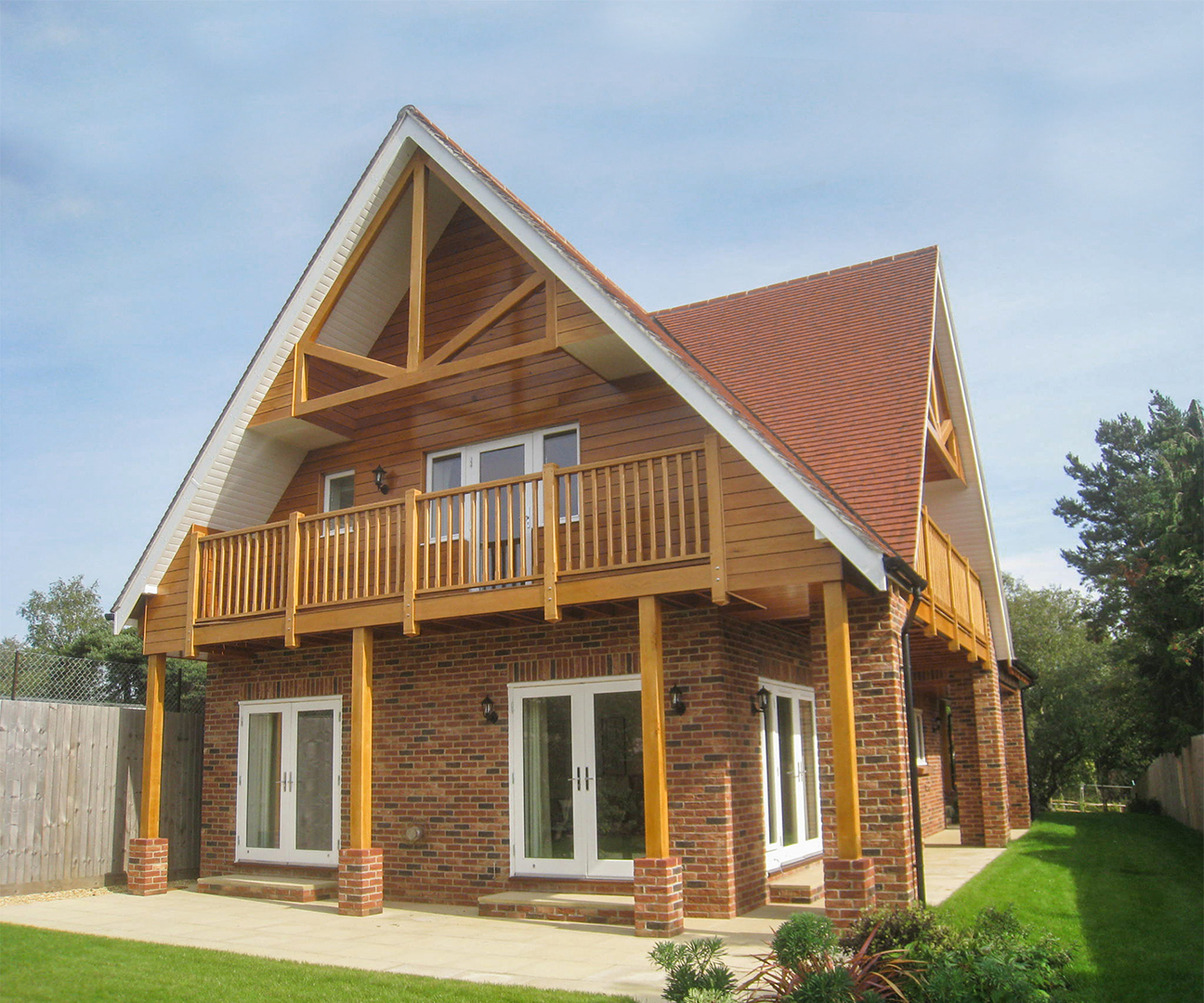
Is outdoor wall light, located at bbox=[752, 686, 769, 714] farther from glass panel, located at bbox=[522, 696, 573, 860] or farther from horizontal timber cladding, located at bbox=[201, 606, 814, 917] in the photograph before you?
glass panel, located at bbox=[522, 696, 573, 860]

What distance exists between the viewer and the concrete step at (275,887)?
39.4ft

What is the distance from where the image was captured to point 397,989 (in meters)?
7.11

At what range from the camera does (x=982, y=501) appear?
16344mm

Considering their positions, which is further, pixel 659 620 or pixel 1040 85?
pixel 659 620

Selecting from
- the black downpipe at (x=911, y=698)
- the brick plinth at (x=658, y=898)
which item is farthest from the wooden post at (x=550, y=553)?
the black downpipe at (x=911, y=698)

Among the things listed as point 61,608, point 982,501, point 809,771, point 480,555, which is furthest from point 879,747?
point 61,608

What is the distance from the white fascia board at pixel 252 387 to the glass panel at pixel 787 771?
7.40 m

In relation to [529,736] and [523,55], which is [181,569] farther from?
[523,55]

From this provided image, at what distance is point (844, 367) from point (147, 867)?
34.4ft

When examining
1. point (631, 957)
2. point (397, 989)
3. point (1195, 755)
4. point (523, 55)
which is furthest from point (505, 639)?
point (1195, 755)

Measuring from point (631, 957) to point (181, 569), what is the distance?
8175mm

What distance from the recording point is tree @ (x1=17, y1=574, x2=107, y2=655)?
144ft

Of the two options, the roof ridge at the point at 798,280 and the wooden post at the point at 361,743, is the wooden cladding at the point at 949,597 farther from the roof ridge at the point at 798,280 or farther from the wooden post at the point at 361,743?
the wooden post at the point at 361,743

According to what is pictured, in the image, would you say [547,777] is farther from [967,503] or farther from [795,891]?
[967,503]
